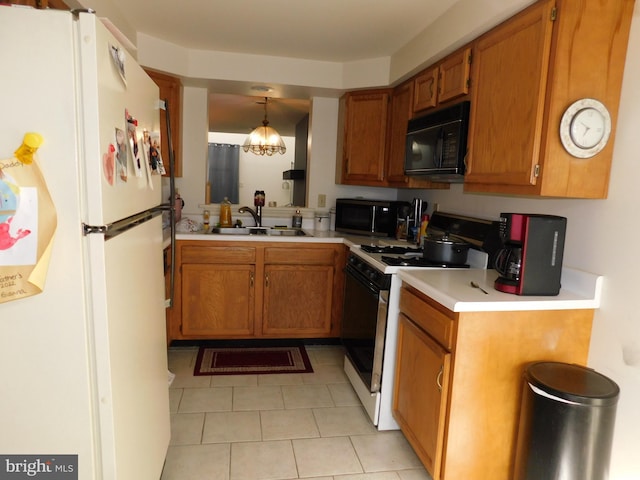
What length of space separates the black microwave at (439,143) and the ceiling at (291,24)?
1.88ft

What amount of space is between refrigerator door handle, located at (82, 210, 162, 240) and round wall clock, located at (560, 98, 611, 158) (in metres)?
1.59

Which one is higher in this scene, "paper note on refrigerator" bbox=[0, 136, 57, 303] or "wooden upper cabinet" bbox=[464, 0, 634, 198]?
"wooden upper cabinet" bbox=[464, 0, 634, 198]

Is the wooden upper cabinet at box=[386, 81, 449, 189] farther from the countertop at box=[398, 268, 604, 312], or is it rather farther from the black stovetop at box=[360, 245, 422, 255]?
the countertop at box=[398, 268, 604, 312]

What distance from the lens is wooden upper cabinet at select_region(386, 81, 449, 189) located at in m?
2.93

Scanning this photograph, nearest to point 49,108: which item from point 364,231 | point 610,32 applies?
point 610,32

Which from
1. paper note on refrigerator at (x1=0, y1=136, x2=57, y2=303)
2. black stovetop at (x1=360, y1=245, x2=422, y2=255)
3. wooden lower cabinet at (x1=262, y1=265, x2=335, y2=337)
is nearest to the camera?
paper note on refrigerator at (x1=0, y1=136, x2=57, y2=303)

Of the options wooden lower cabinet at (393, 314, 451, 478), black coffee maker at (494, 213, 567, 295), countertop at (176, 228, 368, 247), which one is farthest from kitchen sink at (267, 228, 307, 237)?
black coffee maker at (494, 213, 567, 295)

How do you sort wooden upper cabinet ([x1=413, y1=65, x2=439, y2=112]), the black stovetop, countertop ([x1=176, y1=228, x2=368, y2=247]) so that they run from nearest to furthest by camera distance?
wooden upper cabinet ([x1=413, y1=65, x2=439, y2=112]) < the black stovetop < countertop ([x1=176, y1=228, x2=368, y2=247])

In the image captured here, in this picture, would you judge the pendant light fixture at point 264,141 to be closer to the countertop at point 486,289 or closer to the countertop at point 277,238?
the countertop at point 277,238

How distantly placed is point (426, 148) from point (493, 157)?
24.8 inches

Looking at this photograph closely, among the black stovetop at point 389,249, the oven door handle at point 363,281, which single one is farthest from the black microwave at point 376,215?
the oven door handle at point 363,281

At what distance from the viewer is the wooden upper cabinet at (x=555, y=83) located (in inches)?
62.1

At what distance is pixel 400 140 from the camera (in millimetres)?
3066

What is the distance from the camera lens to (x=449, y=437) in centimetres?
165
